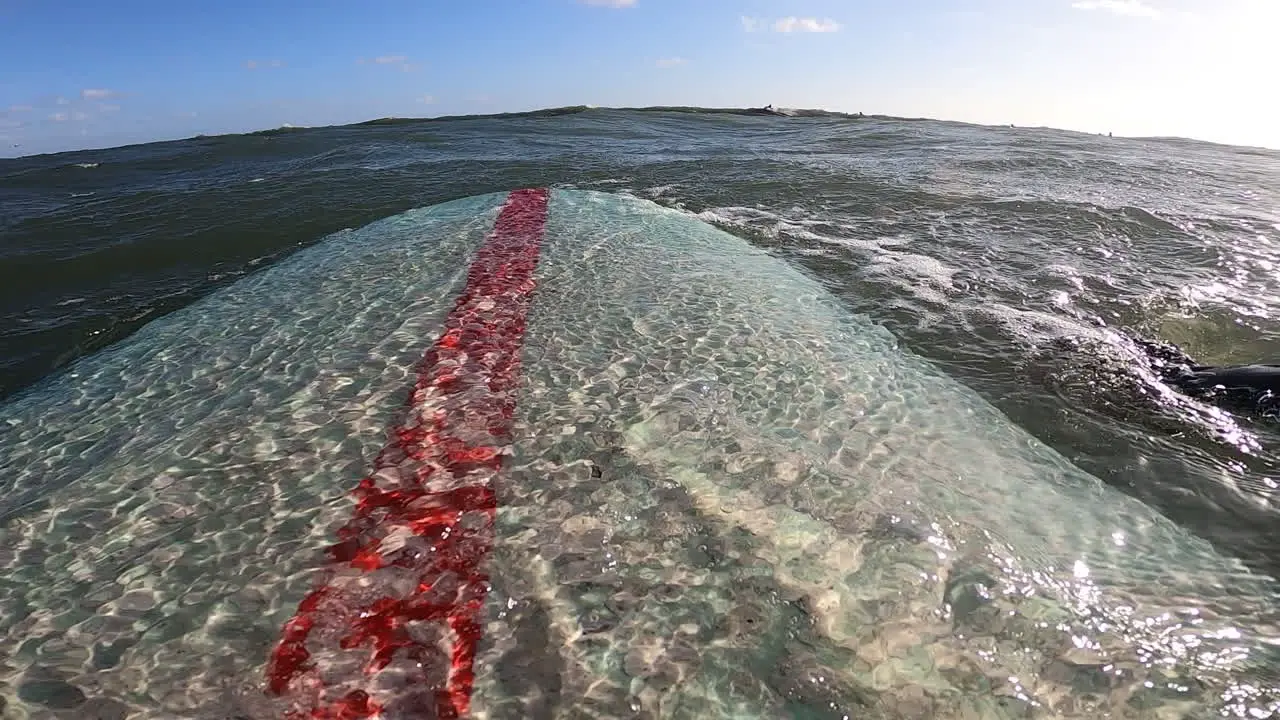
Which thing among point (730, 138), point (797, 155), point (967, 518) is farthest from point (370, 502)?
point (730, 138)

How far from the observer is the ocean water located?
3.81 meters

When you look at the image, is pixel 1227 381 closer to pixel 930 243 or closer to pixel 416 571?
pixel 930 243

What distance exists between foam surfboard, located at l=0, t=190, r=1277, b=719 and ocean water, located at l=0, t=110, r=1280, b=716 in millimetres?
423

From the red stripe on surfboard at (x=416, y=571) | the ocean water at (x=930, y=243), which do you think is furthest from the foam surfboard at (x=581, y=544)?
the ocean water at (x=930, y=243)

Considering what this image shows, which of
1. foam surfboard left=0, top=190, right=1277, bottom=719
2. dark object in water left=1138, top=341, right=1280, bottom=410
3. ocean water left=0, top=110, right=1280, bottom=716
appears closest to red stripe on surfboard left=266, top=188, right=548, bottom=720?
foam surfboard left=0, top=190, right=1277, bottom=719

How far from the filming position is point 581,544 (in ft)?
9.20

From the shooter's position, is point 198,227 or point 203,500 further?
point 198,227

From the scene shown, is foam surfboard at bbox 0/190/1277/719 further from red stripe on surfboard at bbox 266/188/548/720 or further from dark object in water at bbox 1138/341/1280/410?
dark object in water at bbox 1138/341/1280/410

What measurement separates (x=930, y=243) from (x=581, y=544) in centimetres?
633

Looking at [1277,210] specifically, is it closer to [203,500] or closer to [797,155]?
[797,155]

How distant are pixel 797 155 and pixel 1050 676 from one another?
548 inches

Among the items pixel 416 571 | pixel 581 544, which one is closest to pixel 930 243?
pixel 581 544

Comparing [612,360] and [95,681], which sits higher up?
[612,360]

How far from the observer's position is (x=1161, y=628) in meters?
2.40
